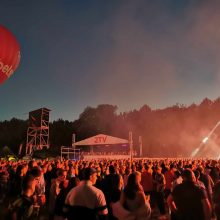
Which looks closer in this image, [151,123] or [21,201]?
[21,201]

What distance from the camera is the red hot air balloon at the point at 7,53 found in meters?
12.0

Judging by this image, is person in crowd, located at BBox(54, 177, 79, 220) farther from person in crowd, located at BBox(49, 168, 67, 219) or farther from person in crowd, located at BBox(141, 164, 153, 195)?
person in crowd, located at BBox(141, 164, 153, 195)

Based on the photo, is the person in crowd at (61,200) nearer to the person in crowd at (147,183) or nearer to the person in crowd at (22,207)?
the person in crowd at (22,207)

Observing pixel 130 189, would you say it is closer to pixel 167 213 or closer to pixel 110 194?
pixel 110 194

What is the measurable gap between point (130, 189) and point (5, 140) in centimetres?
6754

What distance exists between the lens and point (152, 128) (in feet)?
220

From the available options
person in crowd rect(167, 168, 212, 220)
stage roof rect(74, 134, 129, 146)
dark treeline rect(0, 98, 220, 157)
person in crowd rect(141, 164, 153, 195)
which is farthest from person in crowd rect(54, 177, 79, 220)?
dark treeline rect(0, 98, 220, 157)

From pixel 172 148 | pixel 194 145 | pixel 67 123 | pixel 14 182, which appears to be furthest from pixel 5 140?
pixel 14 182

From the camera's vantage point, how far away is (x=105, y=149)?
49000 millimetres

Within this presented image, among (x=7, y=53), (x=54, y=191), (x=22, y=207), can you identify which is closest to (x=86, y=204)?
(x=22, y=207)

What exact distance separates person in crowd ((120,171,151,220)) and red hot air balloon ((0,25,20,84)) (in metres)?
9.63

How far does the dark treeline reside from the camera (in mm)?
60281

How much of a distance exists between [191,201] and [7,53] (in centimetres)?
1041

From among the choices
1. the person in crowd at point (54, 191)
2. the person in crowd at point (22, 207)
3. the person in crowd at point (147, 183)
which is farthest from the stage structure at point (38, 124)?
the person in crowd at point (22, 207)
